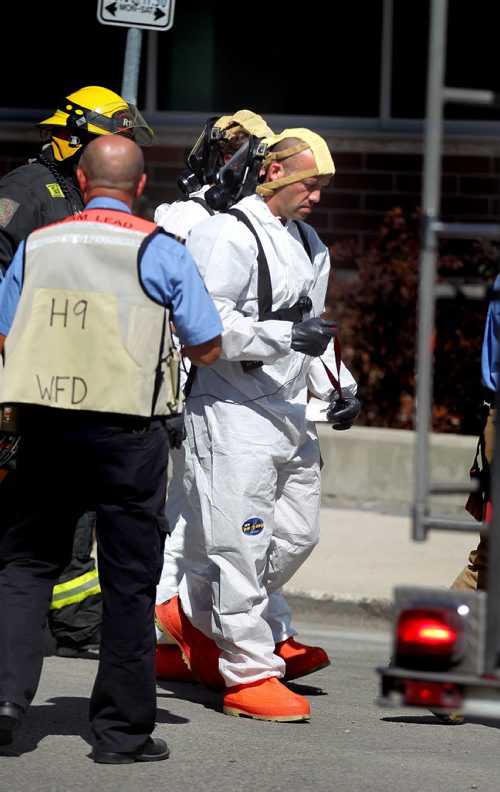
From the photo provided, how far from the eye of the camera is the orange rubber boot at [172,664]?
627 cm

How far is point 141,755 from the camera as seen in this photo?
5.06 metres

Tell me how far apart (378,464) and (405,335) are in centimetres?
110

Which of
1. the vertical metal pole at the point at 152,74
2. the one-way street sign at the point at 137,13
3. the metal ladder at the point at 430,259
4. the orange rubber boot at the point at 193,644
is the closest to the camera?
the metal ladder at the point at 430,259

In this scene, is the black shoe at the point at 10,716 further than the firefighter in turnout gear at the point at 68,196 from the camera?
No

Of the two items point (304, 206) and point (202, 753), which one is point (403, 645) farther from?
point (304, 206)

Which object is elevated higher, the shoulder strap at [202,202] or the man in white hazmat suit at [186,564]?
the shoulder strap at [202,202]

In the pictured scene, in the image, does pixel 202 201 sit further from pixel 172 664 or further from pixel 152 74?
pixel 152 74

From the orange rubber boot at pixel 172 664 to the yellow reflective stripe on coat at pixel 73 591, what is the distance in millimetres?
422

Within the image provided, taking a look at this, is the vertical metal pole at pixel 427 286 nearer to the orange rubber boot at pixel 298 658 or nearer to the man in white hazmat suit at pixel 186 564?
the man in white hazmat suit at pixel 186 564

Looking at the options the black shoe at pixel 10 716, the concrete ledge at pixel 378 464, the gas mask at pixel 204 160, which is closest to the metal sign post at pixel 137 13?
the gas mask at pixel 204 160

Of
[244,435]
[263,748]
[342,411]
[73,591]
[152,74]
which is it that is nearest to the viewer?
[263,748]

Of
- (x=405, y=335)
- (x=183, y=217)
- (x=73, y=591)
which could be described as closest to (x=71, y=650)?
(x=73, y=591)

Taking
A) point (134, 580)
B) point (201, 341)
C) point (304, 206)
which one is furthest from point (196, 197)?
point (134, 580)

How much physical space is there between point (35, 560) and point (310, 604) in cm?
281
